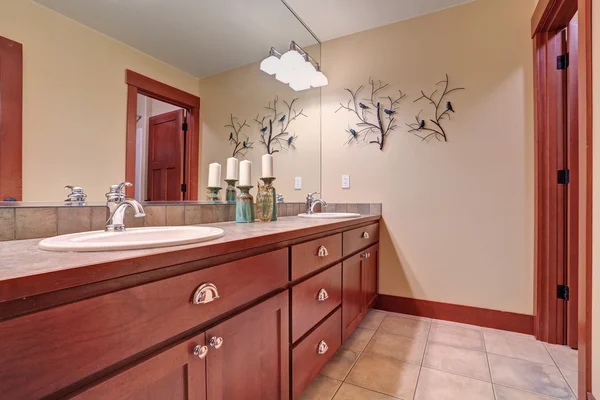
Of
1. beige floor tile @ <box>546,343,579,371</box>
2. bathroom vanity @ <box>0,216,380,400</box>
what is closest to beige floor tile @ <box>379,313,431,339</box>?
beige floor tile @ <box>546,343,579,371</box>

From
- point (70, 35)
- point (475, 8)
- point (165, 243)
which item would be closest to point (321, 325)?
point (165, 243)

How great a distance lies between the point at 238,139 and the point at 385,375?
1530 mm

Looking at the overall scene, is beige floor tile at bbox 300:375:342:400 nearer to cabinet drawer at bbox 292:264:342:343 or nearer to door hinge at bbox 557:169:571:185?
cabinet drawer at bbox 292:264:342:343

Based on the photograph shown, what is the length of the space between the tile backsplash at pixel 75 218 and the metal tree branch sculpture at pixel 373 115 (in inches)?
55.0

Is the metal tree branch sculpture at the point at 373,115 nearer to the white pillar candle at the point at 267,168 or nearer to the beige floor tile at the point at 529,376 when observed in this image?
the white pillar candle at the point at 267,168

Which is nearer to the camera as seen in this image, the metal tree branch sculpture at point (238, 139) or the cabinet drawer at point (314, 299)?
the cabinet drawer at point (314, 299)

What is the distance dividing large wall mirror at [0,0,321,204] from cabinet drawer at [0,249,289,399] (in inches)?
24.6

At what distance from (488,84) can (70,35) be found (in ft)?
7.45

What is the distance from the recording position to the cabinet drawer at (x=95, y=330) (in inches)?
16.7

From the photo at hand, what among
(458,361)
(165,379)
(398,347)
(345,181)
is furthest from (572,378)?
(165,379)

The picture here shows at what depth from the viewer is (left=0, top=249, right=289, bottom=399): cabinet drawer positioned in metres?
0.42

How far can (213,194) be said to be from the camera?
1.59m

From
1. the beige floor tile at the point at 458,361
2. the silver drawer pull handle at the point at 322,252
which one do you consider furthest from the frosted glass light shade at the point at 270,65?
the beige floor tile at the point at 458,361

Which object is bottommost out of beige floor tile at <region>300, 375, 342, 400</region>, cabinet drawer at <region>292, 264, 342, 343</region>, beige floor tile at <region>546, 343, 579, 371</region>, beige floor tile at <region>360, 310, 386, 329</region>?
beige floor tile at <region>300, 375, 342, 400</region>
